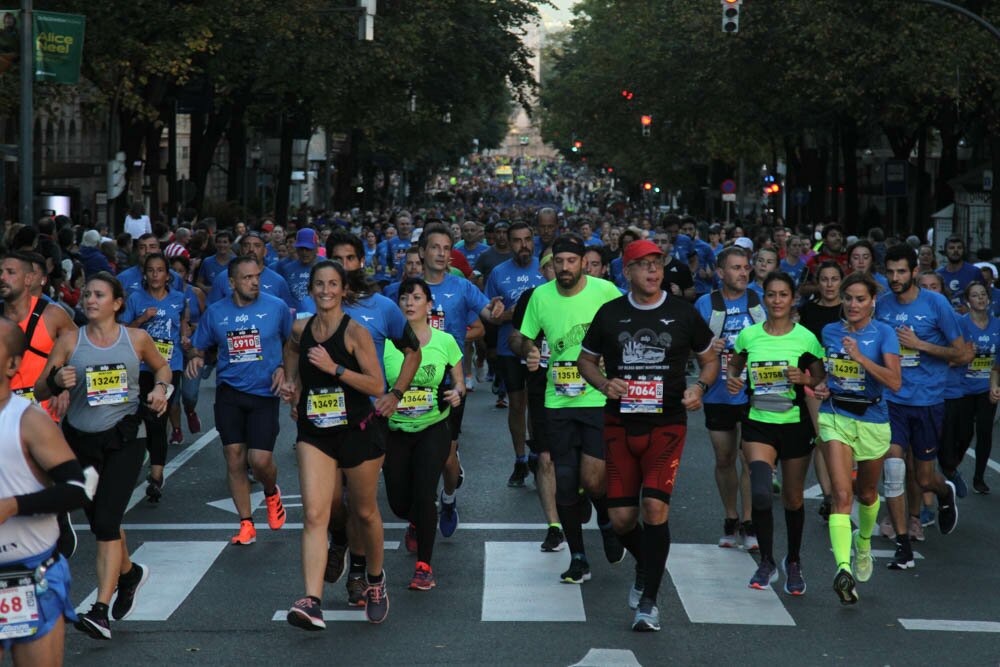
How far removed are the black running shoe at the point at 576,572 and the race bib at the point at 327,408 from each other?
6.46 ft

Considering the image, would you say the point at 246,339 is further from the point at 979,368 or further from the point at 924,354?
the point at 979,368

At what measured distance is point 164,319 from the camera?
43.4 ft

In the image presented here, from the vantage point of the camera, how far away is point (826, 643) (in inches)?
335

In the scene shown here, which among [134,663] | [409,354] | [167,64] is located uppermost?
[167,64]

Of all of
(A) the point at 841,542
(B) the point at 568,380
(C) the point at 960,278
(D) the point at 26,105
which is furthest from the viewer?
(D) the point at 26,105

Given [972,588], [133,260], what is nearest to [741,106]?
[133,260]

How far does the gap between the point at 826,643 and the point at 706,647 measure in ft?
1.93

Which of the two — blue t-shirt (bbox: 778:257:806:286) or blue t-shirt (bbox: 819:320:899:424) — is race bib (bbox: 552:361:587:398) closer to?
blue t-shirt (bbox: 819:320:899:424)

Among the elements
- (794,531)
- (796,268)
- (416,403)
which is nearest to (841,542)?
(794,531)

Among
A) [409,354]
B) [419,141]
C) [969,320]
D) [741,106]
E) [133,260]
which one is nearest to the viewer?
[409,354]

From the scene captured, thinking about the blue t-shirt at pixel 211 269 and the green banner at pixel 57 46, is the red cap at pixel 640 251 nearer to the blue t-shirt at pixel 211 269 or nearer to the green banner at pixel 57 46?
the blue t-shirt at pixel 211 269

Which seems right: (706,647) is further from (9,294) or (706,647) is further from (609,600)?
(9,294)

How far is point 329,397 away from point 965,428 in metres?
5.98

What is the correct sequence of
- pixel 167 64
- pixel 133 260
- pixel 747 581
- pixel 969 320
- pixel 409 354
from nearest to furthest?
pixel 409 354
pixel 747 581
pixel 969 320
pixel 133 260
pixel 167 64
